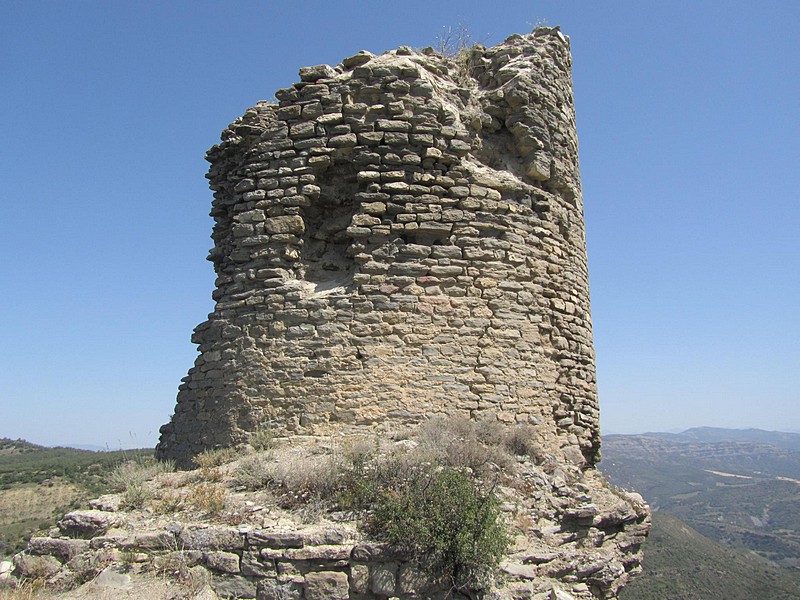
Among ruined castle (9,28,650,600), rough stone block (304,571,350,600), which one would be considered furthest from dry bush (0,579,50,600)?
rough stone block (304,571,350,600)

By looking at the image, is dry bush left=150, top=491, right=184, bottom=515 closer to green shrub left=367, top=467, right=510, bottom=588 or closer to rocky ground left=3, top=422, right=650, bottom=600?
rocky ground left=3, top=422, right=650, bottom=600

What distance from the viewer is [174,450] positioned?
7.62 meters

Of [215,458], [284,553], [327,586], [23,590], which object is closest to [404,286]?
[215,458]

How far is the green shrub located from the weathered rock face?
6.08 feet

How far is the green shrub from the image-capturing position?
14.5 ft

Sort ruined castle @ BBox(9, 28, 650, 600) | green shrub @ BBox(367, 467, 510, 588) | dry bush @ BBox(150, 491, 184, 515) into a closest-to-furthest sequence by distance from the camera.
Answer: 1. green shrub @ BBox(367, 467, 510, 588)
2. dry bush @ BBox(150, 491, 184, 515)
3. ruined castle @ BBox(9, 28, 650, 600)

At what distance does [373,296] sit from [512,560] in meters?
3.17

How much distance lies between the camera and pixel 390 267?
7.03 meters

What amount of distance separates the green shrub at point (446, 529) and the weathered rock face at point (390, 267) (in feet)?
6.08

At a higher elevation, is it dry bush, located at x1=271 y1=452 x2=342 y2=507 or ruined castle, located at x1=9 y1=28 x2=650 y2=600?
ruined castle, located at x1=9 y1=28 x2=650 y2=600

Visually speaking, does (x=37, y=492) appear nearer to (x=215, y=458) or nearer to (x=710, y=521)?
(x=215, y=458)

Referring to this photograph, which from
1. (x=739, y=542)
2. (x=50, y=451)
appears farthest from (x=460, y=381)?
(x=739, y=542)

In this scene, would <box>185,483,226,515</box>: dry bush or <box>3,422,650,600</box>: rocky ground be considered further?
<box>185,483,226,515</box>: dry bush

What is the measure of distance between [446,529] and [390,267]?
10.7 ft
